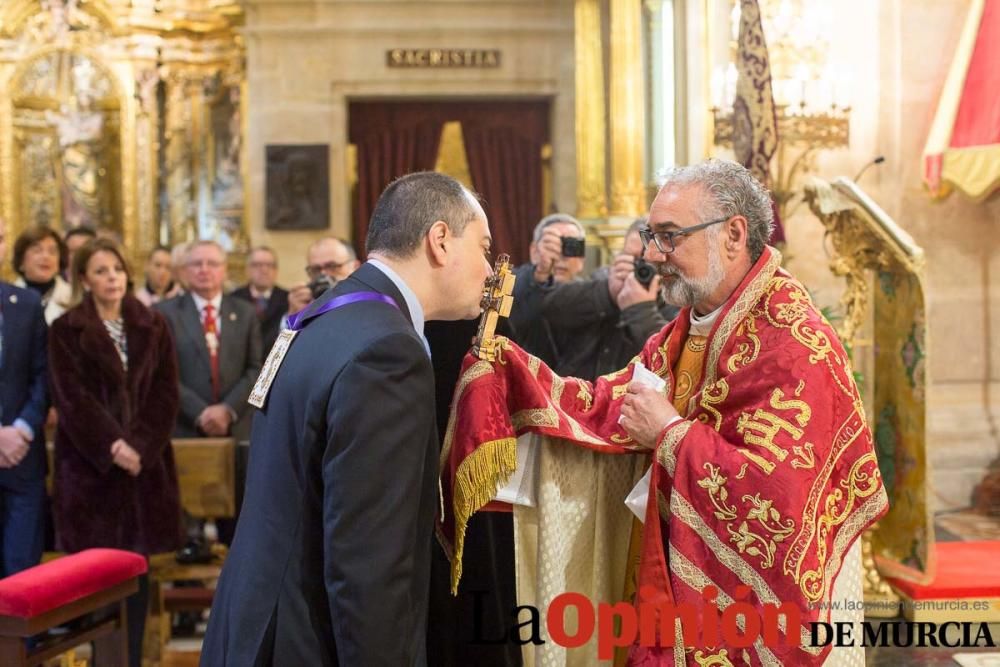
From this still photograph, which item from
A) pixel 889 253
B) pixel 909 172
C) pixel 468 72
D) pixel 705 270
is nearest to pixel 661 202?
pixel 705 270

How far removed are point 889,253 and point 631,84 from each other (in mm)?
4255

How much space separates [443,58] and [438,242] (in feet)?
28.9

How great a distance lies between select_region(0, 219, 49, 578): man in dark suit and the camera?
183 inches

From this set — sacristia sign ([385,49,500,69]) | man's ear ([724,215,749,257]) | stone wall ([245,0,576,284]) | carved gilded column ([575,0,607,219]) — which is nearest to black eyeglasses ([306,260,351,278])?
man's ear ([724,215,749,257])

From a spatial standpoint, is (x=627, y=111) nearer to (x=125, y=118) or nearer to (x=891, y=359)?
(x=891, y=359)

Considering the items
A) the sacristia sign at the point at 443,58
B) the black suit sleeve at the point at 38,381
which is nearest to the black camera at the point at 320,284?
the black suit sleeve at the point at 38,381

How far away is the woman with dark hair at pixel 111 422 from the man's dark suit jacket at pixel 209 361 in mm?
985

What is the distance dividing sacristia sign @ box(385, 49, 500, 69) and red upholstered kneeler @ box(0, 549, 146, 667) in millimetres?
7183

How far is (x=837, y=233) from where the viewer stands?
4.61 m

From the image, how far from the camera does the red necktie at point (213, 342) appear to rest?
5.82 metres

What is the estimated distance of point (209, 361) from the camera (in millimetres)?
5801

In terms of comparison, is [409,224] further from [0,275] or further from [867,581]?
[0,275]

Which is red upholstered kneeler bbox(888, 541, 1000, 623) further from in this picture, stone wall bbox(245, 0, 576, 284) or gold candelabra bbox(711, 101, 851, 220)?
stone wall bbox(245, 0, 576, 284)

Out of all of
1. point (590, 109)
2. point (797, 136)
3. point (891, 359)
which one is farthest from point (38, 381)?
point (590, 109)
